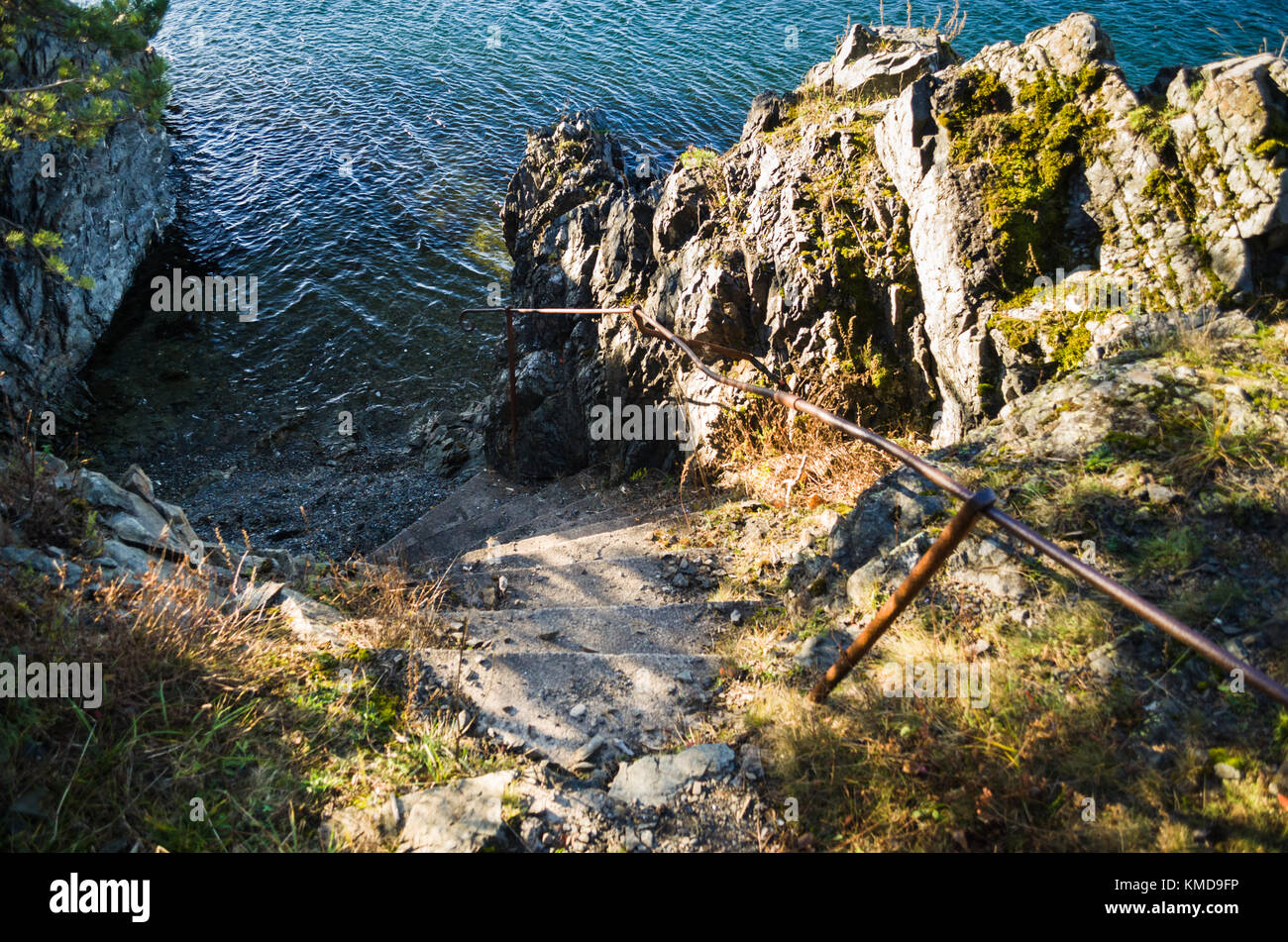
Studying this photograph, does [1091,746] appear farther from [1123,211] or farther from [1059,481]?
[1123,211]

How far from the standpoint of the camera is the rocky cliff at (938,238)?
6355mm

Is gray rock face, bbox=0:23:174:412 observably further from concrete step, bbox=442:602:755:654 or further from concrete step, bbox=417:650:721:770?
concrete step, bbox=417:650:721:770

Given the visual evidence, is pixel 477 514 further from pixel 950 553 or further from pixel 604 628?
pixel 950 553

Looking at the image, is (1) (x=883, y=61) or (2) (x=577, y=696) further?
(1) (x=883, y=61)

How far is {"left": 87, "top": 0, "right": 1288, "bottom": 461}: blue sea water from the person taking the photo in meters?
15.9

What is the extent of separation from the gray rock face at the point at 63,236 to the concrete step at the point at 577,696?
1292 centimetres

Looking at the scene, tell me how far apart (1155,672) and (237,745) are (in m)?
5.34

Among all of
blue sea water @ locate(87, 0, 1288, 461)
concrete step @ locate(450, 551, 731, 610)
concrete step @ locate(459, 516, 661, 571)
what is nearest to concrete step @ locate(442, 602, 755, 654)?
concrete step @ locate(450, 551, 731, 610)

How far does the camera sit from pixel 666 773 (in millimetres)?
4203

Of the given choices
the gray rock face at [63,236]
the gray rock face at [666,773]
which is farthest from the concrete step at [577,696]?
the gray rock face at [63,236]

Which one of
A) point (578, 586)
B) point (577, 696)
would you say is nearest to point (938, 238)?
point (578, 586)

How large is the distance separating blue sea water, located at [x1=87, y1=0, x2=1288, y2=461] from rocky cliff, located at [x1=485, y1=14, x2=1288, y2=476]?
20.6 feet

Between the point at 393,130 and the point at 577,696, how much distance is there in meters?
23.5
